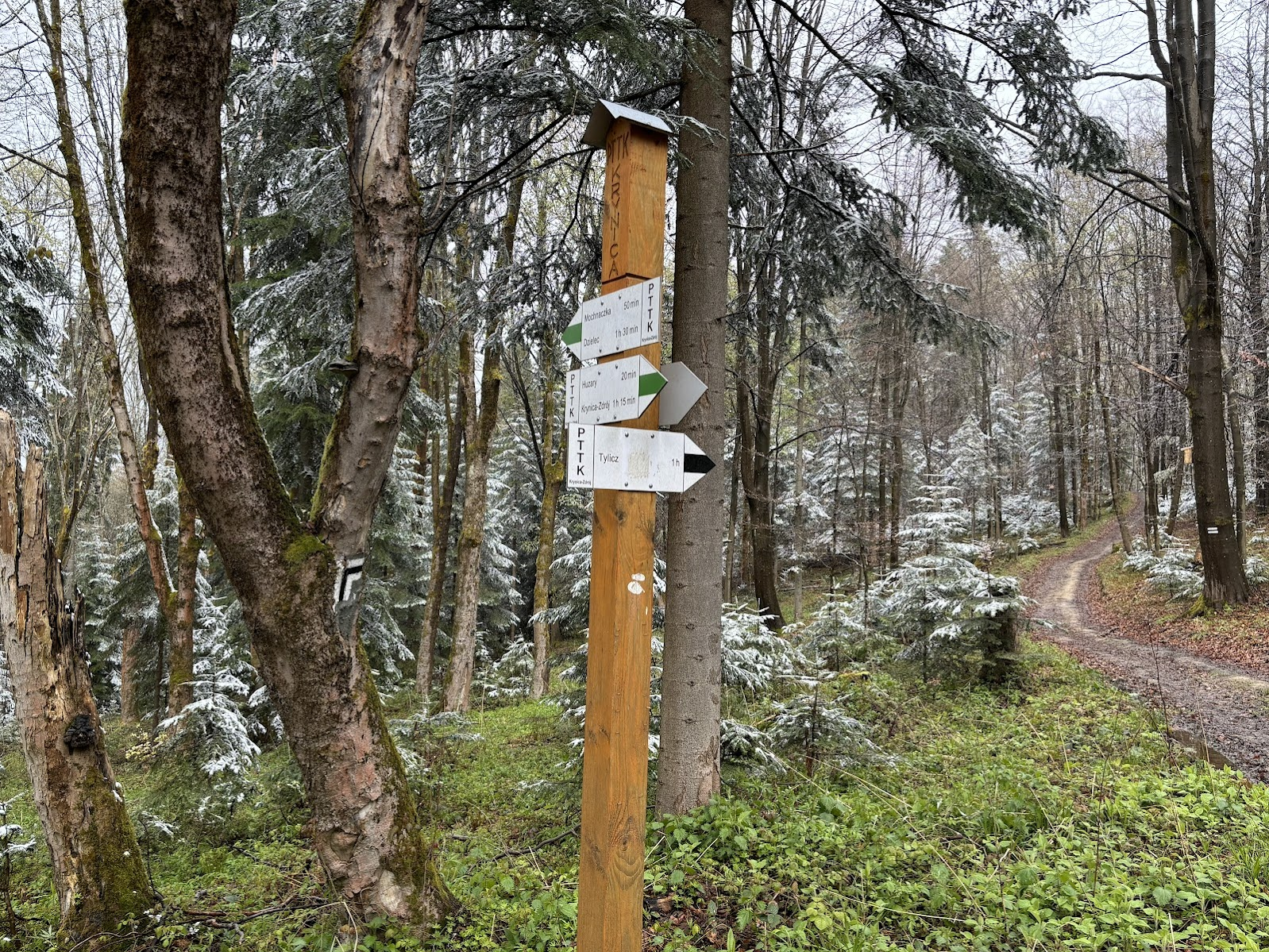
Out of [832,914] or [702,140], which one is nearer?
[832,914]

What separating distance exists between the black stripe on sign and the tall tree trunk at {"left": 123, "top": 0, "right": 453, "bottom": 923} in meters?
1.40

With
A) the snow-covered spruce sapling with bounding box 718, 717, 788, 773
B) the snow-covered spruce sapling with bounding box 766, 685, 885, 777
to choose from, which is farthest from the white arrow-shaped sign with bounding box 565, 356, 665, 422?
the snow-covered spruce sapling with bounding box 766, 685, 885, 777

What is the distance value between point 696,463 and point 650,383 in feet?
1.28

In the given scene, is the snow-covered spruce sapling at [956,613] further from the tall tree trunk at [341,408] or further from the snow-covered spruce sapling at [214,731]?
the snow-covered spruce sapling at [214,731]

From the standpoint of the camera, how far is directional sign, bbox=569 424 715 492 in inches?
96.0

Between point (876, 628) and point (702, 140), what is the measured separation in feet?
24.7

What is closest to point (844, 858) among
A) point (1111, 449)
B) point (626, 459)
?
point (626, 459)

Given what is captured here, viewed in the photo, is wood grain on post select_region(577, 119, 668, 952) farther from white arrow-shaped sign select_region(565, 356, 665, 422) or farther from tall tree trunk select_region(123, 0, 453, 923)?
tall tree trunk select_region(123, 0, 453, 923)

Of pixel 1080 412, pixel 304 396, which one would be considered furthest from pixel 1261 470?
pixel 304 396

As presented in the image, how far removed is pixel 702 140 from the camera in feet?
16.0

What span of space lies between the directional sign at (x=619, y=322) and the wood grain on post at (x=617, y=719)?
0.19 ft

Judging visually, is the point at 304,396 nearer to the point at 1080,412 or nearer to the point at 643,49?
the point at 643,49

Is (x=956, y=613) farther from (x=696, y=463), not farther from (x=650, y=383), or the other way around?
(x=650, y=383)

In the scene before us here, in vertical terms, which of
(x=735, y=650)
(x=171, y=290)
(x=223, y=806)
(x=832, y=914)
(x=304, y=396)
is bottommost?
(x=223, y=806)
